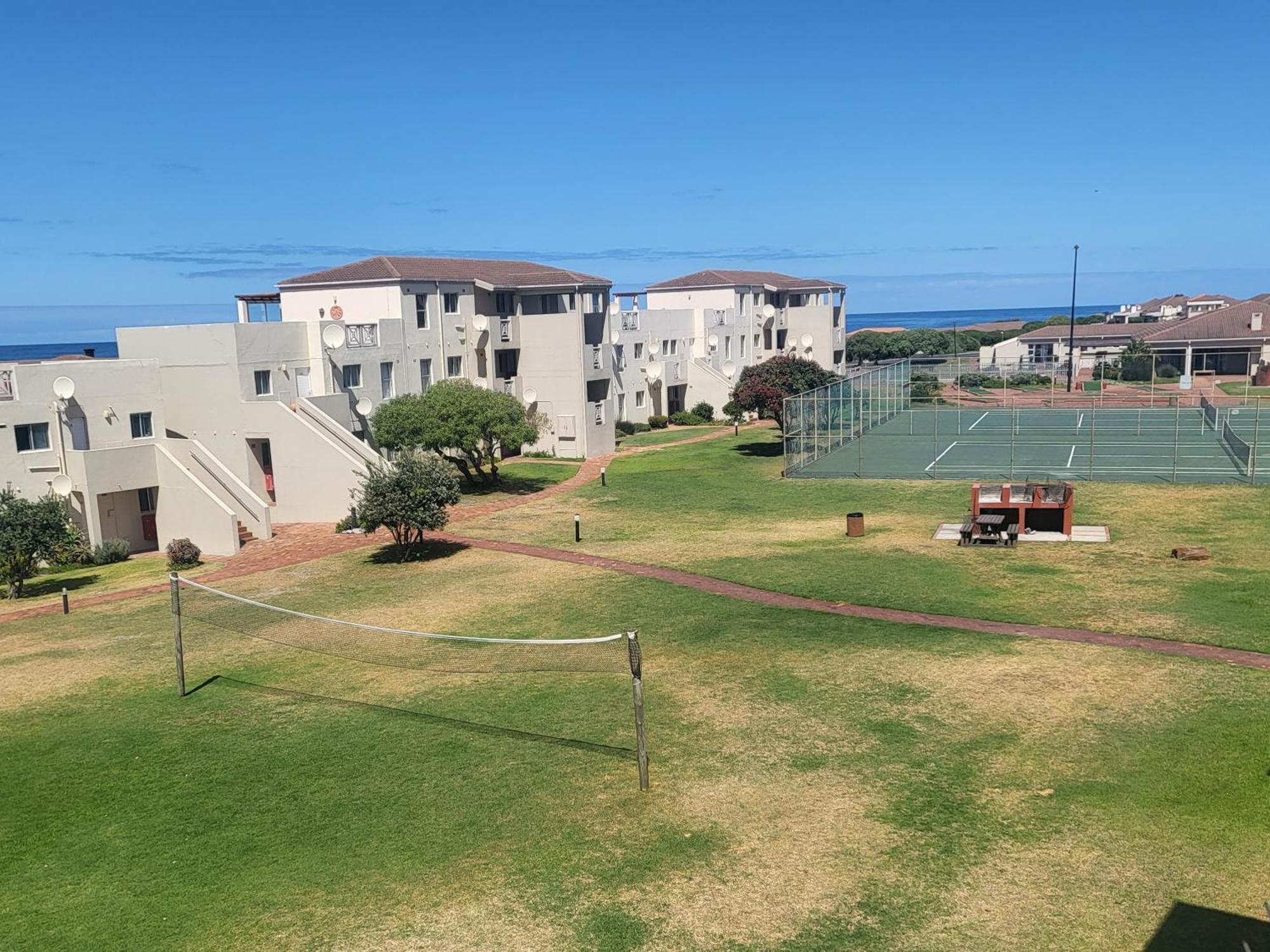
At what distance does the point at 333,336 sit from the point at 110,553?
1191 cm

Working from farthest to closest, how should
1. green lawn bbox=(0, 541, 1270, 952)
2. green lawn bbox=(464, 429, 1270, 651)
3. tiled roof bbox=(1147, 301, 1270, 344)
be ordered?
tiled roof bbox=(1147, 301, 1270, 344), green lawn bbox=(464, 429, 1270, 651), green lawn bbox=(0, 541, 1270, 952)

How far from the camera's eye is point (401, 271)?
4947 cm

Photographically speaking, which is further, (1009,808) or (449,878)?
(1009,808)

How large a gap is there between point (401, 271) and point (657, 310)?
20065 millimetres

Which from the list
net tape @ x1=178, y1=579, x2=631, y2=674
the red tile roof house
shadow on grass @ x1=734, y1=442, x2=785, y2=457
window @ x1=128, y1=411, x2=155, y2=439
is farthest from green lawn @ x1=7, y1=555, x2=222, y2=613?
the red tile roof house

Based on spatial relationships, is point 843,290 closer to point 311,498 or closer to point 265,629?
point 311,498

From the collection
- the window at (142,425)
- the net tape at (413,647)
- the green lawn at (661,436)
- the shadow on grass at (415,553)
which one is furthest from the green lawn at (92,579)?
the green lawn at (661,436)

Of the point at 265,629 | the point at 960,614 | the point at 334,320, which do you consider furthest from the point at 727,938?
the point at 334,320

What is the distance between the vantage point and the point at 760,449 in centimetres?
5200

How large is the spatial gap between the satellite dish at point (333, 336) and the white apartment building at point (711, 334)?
64.0 feet

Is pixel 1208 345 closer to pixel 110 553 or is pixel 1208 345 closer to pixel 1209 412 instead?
pixel 1209 412

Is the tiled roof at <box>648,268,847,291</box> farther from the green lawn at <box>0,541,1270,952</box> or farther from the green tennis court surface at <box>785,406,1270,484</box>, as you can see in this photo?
the green lawn at <box>0,541,1270,952</box>

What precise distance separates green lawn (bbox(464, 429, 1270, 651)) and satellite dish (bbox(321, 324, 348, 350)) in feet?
34.7

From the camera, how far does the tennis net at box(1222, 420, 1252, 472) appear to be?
133ft
